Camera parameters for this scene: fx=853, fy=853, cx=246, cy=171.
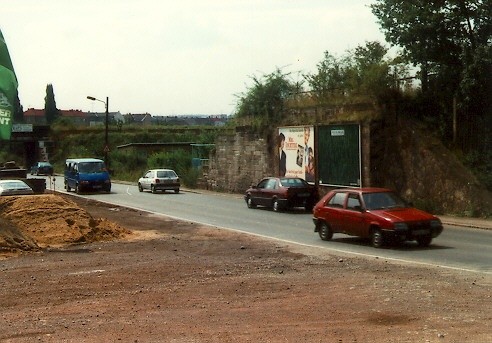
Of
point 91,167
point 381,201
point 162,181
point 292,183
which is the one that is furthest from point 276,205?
point 91,167

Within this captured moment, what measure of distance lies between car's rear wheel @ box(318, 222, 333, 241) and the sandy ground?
1.55 m

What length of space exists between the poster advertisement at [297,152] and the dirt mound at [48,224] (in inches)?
619

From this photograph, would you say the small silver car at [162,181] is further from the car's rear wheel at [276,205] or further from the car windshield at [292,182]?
the car's rear wheel at [276,205]

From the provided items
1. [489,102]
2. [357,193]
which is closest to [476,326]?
[357,193]

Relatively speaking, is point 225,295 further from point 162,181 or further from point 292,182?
point 162,181

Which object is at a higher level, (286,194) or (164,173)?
(164,173)

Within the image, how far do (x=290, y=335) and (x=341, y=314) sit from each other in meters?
1.56

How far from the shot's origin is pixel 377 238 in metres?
21.5

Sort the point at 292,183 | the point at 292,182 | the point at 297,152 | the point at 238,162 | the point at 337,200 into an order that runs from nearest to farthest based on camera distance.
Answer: the point at 337,200 < the point at 292,183 < the point at 292,182 < the point at 297,152 < the point at 238,162

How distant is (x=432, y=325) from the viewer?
1102 centimetres

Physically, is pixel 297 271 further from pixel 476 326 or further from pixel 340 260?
pixel 476 326

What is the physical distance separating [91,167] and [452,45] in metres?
28.1

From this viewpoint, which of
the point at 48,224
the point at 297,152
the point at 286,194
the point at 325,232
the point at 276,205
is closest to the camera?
the point at 325,232

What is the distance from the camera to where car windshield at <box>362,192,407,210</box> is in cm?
2219
